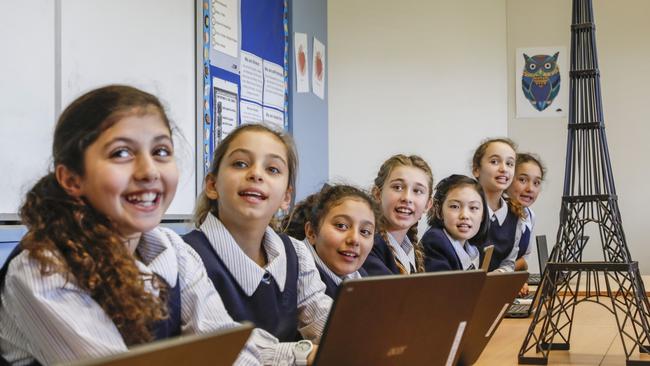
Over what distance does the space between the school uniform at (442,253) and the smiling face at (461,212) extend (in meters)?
0.03

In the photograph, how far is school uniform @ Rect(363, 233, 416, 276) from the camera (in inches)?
88.0

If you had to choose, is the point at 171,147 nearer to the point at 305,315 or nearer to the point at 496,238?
the point at 305,315

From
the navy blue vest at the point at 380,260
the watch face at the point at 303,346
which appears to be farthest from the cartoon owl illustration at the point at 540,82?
the watch face at the point at 303,346

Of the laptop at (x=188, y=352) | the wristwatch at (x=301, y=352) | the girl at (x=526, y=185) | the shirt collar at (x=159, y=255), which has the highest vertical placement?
the girl at (x=526, y=185)

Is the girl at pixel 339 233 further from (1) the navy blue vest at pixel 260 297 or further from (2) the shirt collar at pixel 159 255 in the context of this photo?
(2) the shirt collar at pixel 159 255

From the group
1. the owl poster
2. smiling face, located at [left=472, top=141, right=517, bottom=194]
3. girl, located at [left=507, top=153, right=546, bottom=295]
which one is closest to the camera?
smiling face, located at [left=472, top=141, right=517, bottom=194]

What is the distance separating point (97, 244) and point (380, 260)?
1304mm

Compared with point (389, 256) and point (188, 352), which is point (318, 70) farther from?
point (188, 352)

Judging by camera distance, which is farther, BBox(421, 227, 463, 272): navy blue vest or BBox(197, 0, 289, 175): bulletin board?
BBox(197, 0, 289, 175): bulletin board

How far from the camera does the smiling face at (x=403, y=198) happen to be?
250 centimetres

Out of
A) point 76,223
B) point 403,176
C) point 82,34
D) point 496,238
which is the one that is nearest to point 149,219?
point 76,223

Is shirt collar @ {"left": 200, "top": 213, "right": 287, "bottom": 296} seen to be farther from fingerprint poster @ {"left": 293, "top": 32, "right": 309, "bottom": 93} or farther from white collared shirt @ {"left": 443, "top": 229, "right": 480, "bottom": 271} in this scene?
fingerprint poster @ {"left": 293, "top": 32, "right": 309, "bottom": 93}

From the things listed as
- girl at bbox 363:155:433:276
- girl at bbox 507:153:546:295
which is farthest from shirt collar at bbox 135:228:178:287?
girl at bbox 507:153:546:295

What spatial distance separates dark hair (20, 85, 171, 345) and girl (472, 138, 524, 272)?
2.42 m
